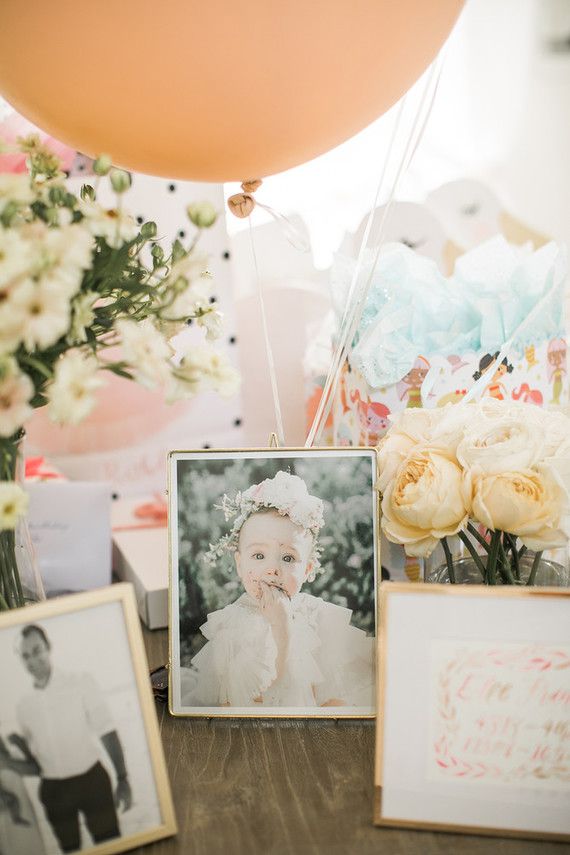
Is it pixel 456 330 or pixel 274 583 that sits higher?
pixel 456 330

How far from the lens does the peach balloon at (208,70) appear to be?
2.33 feet

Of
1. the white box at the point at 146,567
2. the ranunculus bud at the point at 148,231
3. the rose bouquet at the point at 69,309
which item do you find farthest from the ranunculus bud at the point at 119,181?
the white box at the point at 146,567

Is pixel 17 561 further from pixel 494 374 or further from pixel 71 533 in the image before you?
pixel 494 374

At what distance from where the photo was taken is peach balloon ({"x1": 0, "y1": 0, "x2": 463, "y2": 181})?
0.71 metres

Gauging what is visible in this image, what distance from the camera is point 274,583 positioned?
80 cm

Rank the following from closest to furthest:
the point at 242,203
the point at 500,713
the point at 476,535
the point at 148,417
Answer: the point at 500,713 < the point at 476,535 < the point at 242,203 < the point at 148,417

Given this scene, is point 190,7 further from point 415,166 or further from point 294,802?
point 415,166

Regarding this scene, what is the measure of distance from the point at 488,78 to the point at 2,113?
1.06 meters

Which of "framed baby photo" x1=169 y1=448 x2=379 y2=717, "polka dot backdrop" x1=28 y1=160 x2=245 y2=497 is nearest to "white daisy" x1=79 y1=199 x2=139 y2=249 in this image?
"framed baby photo" x1=169 y1=448 x2=379 y2=717

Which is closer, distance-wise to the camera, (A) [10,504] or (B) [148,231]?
(A) [10,504]

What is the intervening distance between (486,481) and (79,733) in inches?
16.3

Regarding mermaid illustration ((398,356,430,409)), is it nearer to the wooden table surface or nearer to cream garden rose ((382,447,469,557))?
cream garden rose ((382,447,469,557))

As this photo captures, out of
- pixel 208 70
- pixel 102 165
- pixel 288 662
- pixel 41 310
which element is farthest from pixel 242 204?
pixel 288 662

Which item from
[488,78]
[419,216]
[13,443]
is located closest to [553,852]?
[13,443]
